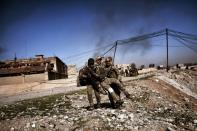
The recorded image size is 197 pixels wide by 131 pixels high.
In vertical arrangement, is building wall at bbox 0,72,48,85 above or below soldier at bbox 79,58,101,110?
below

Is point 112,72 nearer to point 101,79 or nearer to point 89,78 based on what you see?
→ point 101,79

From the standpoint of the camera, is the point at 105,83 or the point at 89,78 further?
the point at 105,83

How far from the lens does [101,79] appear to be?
9961 millimetres

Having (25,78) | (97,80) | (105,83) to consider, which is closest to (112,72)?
(105,83)

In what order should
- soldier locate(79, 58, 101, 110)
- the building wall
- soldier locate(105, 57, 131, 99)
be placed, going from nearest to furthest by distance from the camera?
soldier locate(79, 58, 101, 110)
soldier locate(105, 57, 131, 99)
the building wall

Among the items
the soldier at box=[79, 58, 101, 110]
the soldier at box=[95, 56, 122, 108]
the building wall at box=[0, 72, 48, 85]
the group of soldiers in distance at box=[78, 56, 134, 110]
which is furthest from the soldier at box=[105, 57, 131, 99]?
the building wall at box=[0, 72, 48, 85]

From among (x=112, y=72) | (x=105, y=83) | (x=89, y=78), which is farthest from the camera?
(x=112, y=72)

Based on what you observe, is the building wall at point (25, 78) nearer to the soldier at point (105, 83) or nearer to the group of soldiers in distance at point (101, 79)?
the group of soldiers in distance at point (101, 79)

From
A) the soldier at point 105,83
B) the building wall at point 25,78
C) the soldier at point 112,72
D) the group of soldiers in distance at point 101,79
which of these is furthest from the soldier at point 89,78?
the building wall at point 25,78

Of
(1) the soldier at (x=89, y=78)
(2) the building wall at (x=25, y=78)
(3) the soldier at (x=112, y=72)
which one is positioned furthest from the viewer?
(2) the building wall at (x=25, y=78)

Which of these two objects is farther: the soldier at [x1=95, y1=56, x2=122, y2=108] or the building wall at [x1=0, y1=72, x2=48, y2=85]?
the building wall at [x1=0, y1=72, x2=48, y2=85]

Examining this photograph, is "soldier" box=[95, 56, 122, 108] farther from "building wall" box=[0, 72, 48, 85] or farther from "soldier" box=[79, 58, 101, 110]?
"building wall" box=[0, 72, 48, 85]

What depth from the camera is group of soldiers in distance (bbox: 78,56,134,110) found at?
984cm

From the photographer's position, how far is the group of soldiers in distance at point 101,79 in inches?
388
